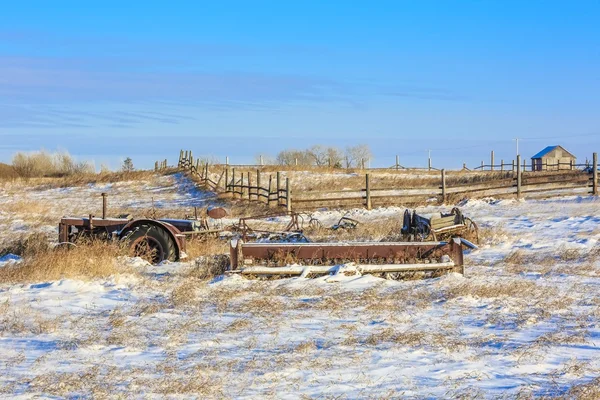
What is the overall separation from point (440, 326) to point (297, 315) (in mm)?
1595

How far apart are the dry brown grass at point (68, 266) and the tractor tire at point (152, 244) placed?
0.39 metres

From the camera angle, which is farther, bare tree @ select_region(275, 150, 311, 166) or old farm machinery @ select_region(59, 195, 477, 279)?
bare tree @ select_region(275, 150, 311, 166)

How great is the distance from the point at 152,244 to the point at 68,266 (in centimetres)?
178

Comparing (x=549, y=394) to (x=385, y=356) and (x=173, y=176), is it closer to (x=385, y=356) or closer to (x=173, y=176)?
(x=385, y=356)

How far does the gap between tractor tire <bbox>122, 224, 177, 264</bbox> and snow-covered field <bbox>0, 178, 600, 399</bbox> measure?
1.59ft

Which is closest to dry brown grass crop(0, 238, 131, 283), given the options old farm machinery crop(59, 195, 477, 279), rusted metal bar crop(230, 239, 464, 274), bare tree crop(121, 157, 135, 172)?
old farm machinery crop(59, 195, 477, 279)

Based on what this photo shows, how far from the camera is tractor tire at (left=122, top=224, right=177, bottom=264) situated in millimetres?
11609

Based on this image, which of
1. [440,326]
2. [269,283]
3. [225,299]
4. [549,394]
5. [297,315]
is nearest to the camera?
[549,394]

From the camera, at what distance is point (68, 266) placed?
33.8ft

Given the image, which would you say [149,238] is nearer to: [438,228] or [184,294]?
[184,294]

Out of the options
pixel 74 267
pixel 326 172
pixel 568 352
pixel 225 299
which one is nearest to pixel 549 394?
pixel 568 352

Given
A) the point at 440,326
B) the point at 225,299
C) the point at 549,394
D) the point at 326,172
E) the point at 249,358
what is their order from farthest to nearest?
the point at 326,172, the point at 225,299, the point at 440,326, the point at 249,358, the point at 549,394

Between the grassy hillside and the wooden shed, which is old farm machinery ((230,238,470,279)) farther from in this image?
the wooden shed

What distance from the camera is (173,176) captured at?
42031 millimetres
